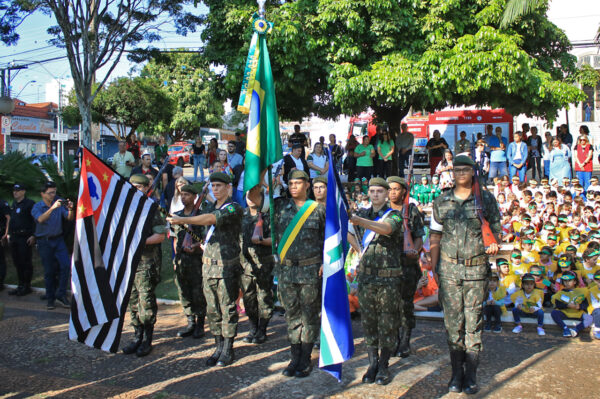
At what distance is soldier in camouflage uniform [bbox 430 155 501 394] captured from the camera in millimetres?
4660

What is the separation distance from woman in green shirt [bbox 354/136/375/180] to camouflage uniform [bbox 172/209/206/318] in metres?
8.48

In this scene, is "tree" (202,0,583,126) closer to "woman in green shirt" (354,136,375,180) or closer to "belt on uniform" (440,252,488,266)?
"woman in green shirt" (354,136,375,180)

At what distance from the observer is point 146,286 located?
5957mm

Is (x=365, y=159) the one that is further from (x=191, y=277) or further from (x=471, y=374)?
(x=471, y=374)

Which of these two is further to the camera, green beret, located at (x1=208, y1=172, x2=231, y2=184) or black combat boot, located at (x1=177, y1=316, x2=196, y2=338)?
black combat boot, located at (x1=177, y1=316, x2=196, y2=338)

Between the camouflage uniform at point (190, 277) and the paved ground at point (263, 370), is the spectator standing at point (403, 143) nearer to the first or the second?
the paved ground at point (263, 370)

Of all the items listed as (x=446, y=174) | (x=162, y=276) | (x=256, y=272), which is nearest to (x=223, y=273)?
(x=256, y=272)

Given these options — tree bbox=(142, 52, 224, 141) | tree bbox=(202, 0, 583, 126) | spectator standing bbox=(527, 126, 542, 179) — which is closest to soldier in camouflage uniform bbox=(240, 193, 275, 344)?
tree bbox=(202, 0, 583, 126)

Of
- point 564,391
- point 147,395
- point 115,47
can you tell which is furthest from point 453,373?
point 115,47

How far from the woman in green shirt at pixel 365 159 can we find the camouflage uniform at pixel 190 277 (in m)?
8.48

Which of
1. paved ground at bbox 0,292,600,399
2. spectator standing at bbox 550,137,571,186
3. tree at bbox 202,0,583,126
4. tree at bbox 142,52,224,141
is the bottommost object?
paved ground at bbox 0,292,600,399

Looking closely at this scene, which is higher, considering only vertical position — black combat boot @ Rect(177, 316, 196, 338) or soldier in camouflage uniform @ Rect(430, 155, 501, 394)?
soldier in camouflage uniform @ Rect(430, 155, 501, 394)

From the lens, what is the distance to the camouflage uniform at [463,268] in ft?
15.3

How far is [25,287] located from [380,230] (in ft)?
23.5
